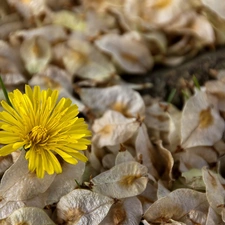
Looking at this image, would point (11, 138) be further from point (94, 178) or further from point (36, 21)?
point (36, 21)

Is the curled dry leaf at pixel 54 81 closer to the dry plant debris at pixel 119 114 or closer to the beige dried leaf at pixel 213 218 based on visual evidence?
the dry plant debris at pixel 119 114

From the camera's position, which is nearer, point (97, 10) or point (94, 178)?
point (94, 178)

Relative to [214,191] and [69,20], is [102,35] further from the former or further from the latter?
[214,191]

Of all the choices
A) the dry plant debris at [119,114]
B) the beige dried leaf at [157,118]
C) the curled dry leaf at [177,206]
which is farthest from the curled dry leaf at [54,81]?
the curled dry leaf at [177,206]

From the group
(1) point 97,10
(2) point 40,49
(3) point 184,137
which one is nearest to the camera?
(3) point 184,137

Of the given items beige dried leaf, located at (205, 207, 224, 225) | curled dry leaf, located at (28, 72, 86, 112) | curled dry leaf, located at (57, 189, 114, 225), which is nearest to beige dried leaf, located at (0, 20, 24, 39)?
curled dry leaf, located at (28, 72, 86, 112)

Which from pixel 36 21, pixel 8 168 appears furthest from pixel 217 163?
pixel 36 21
